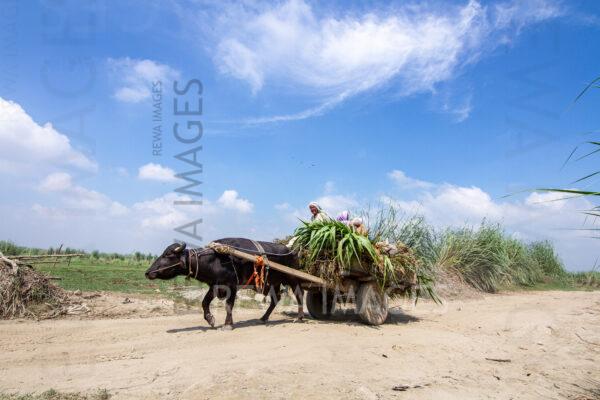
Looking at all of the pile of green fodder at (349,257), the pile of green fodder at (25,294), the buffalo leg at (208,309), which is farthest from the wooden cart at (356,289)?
the pile of green fodder at (25,294)

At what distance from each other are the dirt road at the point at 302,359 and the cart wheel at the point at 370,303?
0.66 feet

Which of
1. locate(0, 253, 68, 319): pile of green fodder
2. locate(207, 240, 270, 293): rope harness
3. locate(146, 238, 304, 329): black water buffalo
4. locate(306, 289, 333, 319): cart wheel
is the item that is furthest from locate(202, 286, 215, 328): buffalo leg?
locate(0, 253, 68, 319): pile of green fodder

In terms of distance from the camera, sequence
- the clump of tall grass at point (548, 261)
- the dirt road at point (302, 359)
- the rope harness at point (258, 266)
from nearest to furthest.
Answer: the dirt road at point (302, 359) < the rope harness at point (258, 266) < the clump of tall grass at point (548, 261)

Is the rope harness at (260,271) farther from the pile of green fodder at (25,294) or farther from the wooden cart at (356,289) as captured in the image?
the pile of green fodder at (25,294)

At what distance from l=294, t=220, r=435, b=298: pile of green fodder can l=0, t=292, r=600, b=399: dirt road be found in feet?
2.76

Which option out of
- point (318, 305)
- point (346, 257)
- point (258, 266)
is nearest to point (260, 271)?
point (258, 266)

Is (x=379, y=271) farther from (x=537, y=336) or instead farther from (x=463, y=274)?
(x=463, y=274)

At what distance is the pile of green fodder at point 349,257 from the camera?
290 inches

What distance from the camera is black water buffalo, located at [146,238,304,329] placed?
7.02 m

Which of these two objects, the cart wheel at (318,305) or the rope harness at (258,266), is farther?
the cart wheel at (318,305)

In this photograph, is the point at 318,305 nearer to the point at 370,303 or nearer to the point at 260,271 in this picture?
the point at 370,303

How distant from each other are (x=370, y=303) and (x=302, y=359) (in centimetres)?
277

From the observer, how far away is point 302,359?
5316 mm

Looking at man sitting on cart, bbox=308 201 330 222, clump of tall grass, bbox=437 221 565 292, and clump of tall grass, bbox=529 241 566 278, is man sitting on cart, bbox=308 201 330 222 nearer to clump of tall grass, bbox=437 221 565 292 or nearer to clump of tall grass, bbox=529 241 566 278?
clump of tall grass, bbox=437 221 565 292
